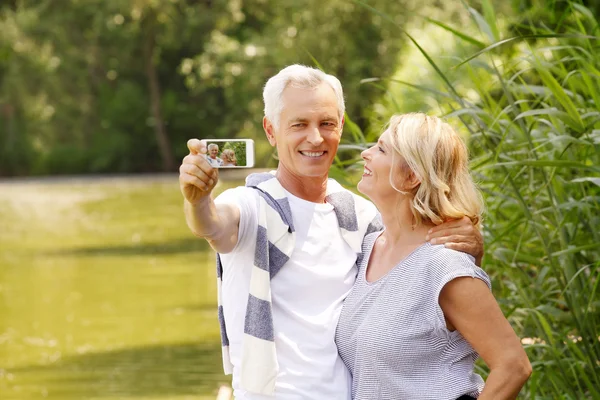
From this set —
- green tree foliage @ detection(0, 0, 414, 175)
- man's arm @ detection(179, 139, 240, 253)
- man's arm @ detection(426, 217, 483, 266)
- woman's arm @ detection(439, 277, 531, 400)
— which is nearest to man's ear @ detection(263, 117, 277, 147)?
man's arm @ detection(179, 139, 240, 253)

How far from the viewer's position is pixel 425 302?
2695 millimetres

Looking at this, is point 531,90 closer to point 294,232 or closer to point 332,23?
point 294,232

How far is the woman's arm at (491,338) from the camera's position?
2578 millimetres

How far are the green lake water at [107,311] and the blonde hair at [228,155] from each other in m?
4.32

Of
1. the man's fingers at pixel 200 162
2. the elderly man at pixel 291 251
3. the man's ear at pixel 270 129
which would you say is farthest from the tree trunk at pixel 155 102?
the man's fingers at pixel 200 162

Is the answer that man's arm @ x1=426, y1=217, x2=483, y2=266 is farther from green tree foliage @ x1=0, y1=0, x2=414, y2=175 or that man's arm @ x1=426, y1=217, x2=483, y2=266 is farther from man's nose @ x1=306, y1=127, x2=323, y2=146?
green tree foliage @ x1=0, y1=0, x2=414, y2=175

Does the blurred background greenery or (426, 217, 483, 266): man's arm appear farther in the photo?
the blurred background greenery

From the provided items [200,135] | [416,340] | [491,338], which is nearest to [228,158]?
[416,340]

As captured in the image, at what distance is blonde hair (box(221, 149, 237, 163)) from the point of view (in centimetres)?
262

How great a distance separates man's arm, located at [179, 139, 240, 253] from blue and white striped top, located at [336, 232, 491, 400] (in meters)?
0.38

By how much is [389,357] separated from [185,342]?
19.9ft

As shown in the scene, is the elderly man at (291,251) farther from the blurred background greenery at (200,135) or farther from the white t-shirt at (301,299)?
the blurred background greenery at (200,135)

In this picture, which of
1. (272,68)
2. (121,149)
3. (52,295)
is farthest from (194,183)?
(121,149)

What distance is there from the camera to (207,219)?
8.83ft
